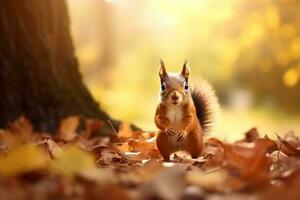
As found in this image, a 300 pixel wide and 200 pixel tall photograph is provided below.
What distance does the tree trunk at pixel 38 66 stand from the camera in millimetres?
3447

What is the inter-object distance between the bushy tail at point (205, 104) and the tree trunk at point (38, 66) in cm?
106

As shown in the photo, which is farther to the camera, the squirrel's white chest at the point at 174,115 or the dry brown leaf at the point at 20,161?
the squirrel's white chest at the point at 174,115

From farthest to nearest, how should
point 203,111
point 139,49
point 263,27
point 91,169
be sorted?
point 139,49 < point 263,27 < point 203,111 < point 91,169

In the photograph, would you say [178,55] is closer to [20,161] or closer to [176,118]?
[176,118]

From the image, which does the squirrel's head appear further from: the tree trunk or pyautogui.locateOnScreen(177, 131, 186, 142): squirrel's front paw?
the tree trunk

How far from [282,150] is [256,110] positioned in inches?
420

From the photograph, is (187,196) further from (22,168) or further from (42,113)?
(42,113)

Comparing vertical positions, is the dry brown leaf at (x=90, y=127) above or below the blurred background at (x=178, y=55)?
below

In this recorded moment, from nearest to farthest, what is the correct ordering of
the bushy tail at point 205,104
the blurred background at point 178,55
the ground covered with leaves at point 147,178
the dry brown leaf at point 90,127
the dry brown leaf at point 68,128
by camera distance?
1. the ground covered with leaves at point 147,178
2. the bushy tail at point 205,104
3. the dry brown leaf at point 68,128
4. the dry brown leaf at point 90,127
5. the blurred background at point 178,55

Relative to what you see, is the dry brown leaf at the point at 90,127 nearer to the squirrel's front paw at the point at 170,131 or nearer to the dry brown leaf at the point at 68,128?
the dry brown leaf at the point at 68,128

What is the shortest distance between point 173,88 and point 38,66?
1.40 metres

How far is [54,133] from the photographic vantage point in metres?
3.49

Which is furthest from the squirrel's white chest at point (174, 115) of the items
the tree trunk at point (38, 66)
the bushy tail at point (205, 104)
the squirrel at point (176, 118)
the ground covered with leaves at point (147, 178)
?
the tree trunk at point (38, 66)

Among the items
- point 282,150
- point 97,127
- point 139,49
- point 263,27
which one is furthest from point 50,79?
point 139,49
